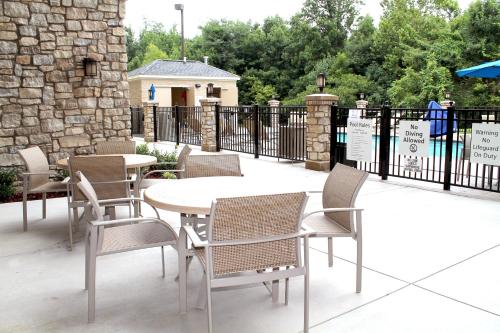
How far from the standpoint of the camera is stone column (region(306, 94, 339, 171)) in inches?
333

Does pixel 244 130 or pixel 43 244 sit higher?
pixel 244 130

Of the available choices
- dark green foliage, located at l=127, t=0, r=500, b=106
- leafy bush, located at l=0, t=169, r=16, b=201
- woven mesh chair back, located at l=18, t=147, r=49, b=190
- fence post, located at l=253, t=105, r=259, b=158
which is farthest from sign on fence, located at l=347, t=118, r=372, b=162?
dark green foliage, located at l=127, t=0, r=500, b=106

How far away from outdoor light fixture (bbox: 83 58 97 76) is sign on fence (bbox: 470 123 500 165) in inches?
228

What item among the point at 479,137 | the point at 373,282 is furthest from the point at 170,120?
the point at 373,282

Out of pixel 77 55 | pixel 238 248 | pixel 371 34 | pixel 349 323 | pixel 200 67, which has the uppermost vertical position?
pixel 371 34

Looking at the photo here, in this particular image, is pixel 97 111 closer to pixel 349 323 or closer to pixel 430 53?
pixel 349 323

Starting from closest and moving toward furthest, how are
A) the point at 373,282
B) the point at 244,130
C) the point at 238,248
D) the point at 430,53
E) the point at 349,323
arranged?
the point at 238,248 → the point at 349,323 → the point at 373,282 → the point at 244,130 → the point at 430,53

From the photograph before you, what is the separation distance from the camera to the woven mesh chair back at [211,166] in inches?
159

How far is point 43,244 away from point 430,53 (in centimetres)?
2216

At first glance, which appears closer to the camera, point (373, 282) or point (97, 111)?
point (373, 282)

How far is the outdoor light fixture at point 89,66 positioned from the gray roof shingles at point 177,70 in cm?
1549

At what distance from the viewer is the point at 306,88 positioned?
29.9 metres

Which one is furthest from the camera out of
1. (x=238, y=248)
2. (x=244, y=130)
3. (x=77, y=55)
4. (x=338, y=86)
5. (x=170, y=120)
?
(x=338, y=86)

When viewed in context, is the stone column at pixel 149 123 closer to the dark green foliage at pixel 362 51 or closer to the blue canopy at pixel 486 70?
the blue canopy at pixel 486 70
